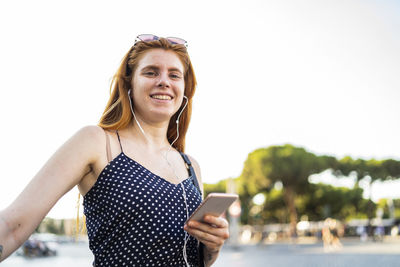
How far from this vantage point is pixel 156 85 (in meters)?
1.97

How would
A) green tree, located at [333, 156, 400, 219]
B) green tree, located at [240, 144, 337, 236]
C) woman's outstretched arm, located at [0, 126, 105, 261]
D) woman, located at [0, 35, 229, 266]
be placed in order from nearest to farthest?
woman's outstretched arm, located at [0, 126, 105, 261], woman, located at [0, 35, 229, 266], green tree, located at [240, 144, 337, 236], green tree, located at [333, 156, 400, 219]

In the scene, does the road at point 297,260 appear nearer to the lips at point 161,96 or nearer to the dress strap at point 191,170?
the dress strap at point 191,170

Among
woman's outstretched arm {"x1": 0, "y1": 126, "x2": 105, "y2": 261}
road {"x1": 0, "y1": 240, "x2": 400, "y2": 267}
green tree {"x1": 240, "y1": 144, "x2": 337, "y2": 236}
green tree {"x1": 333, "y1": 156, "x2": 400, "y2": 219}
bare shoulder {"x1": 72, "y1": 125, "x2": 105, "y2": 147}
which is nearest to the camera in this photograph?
woman's outstretched arm {"x1": 0, "y1": 126, "x2": 105, "y2": 261}

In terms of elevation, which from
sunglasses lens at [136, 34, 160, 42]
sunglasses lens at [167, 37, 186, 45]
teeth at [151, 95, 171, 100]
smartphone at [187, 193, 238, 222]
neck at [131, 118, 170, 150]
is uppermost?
sunglasses lens at [136, 34, 160, 42]

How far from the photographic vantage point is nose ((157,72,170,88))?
198cm

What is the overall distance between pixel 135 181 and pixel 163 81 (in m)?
0.49

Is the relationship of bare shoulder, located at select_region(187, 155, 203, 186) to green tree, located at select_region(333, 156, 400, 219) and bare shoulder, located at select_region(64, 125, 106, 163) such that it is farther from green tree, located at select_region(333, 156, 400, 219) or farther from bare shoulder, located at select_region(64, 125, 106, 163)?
green tree, located at select_region(333, 156, 400, 219)

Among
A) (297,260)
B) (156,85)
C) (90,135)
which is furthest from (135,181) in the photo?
(297,260)

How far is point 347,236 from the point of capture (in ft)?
147

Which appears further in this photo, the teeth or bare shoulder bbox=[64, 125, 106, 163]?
the teeth

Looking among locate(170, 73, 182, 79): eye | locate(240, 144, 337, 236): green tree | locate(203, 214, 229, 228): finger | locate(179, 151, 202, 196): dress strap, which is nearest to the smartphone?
locate(203, 214, 229, 228): finger

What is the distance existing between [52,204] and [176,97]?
0.80 metres

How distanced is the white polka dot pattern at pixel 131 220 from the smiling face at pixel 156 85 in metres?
0.29

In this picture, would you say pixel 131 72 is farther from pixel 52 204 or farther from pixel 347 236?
pixel 347 236
